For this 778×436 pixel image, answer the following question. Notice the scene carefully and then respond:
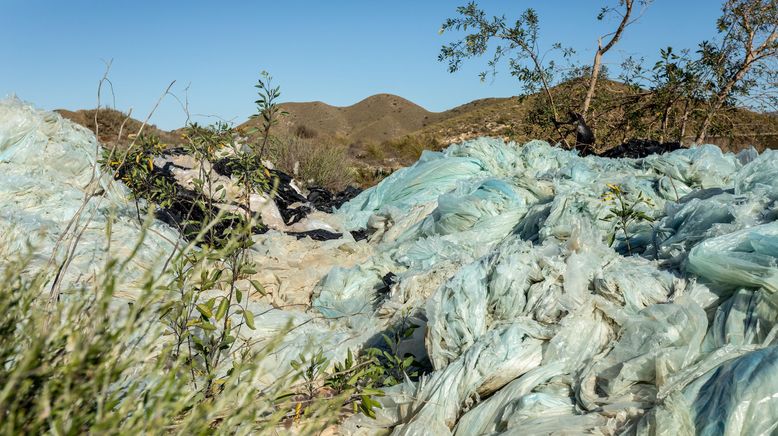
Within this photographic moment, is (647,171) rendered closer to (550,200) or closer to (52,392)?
(550,200)

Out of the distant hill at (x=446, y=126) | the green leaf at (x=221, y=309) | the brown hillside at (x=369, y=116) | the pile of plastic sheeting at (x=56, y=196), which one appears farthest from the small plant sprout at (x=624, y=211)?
the brown hillside at (x=369, y=116)

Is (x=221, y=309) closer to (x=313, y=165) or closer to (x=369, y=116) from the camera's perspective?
(x=313, y=165)

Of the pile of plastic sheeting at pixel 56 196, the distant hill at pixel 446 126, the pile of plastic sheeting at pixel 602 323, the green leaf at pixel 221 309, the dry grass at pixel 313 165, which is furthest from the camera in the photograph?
the dry grass at pixel 313 165

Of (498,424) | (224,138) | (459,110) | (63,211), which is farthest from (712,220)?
(459,110)

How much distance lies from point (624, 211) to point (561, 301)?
1166mm

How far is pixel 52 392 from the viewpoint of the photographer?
1232 mm

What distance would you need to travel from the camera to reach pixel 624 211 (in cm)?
389

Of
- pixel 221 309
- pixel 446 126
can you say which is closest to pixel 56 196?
pixel 221 309

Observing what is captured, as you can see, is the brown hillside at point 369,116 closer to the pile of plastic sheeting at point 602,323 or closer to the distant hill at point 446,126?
the distant hill at point 446,126

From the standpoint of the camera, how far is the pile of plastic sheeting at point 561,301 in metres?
2.45

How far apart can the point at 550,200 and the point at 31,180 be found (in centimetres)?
424

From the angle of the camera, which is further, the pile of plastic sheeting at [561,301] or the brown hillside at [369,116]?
the brown hillside at [369,116]

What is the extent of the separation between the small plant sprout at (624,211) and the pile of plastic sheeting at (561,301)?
2.0 inches

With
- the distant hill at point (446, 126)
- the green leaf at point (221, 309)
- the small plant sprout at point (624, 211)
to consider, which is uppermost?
the distant hill at point (446, 126)
